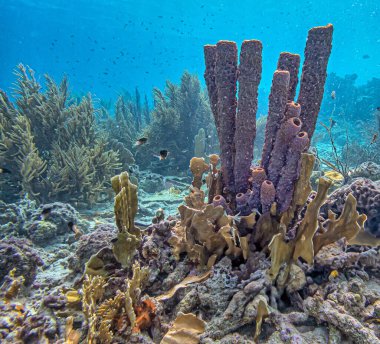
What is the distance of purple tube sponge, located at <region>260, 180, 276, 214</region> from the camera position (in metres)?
2.54

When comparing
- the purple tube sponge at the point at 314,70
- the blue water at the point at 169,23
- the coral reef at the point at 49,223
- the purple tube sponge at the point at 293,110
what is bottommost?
the coral reef at the point at 49,223

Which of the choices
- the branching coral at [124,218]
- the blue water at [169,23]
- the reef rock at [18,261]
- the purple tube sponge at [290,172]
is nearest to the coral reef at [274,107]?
the purple tube sponge at [290,172]

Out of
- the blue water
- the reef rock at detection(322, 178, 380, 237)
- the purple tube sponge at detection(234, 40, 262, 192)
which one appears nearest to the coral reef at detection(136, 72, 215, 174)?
the reef rock at detection(322, 178, 380, 237)

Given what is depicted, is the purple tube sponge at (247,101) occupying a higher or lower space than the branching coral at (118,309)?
higher

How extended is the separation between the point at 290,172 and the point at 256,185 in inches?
13.9

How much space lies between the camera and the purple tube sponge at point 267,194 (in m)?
2.54

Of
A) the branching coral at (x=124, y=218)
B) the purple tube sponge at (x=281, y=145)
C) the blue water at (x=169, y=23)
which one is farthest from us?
the blue water at (x=169, y=23)

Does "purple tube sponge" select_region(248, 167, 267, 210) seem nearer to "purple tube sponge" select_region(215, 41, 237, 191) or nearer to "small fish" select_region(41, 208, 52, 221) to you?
"purple tube sponge" select_region(215, 41, 237, 191)

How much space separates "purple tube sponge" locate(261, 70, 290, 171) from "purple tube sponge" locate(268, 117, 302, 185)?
139 millimetres

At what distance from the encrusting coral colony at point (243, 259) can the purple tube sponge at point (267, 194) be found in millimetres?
10

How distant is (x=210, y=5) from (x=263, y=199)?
194 ft

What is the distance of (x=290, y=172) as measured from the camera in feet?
8.38

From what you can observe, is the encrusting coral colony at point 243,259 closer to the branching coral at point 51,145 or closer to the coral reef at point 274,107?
the coral reef at point 274,107

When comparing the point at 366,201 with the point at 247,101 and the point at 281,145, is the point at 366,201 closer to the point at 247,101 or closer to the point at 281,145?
the point at 281,145
